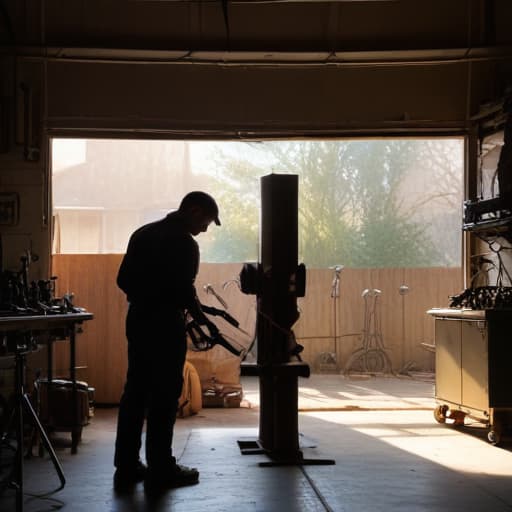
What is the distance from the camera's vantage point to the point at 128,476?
15.3ft

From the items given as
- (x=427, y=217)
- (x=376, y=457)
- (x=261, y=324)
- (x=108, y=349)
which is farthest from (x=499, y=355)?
(x=427, y=217)

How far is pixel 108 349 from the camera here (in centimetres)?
792

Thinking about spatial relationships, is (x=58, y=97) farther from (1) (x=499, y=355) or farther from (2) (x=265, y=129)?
(1) (x=499, y=355)

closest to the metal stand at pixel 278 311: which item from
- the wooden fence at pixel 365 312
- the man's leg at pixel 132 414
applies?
the man's leg at pixel 132 414

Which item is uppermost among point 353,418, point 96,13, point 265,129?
point 96,13

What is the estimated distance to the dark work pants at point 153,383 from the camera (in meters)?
4.59

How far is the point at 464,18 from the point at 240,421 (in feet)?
14.9

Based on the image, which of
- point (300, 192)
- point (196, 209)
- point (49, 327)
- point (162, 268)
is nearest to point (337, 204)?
point (300, 192)

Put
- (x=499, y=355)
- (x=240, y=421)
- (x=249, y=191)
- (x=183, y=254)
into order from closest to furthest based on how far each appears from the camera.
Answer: (x=183, y=254), (x=499, y=355), (x=240, y=421), (x=249, y=191)

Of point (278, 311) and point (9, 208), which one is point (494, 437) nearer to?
point (278, 311)

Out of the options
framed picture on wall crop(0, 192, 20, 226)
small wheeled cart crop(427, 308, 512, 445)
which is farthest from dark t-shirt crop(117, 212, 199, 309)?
framed picture on wall crop(0, 192, 20, 226)

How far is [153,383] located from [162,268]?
69cm

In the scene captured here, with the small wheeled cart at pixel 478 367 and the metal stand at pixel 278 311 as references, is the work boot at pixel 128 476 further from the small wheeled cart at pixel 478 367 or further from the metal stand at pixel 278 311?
the small wheeled cart at pixel 478 367

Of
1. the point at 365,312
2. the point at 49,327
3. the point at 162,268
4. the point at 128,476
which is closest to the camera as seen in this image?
the point at 162,268
